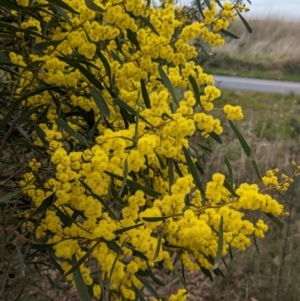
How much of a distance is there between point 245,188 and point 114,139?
30 centimetres

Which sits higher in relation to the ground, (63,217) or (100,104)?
(100,104)

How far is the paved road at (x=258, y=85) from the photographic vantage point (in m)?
10.6

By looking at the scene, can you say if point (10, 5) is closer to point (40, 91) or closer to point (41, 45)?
point (41, 45)

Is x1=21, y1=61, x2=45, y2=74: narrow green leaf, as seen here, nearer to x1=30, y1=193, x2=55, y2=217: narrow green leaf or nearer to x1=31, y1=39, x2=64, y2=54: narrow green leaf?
x1=31, y1=39, x2=64, y2=54: narrow green leaf

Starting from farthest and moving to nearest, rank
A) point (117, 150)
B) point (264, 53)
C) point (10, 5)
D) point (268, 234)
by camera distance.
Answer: point (264, 53)
point (268, 234)
point (10, 5)
point (117, 150)

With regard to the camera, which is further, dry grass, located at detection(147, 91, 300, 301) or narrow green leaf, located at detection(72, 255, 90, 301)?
dry grass, located at detection(147, 91, 300, 301)

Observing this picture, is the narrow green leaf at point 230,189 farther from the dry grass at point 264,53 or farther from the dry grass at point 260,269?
the dry grass at point 264,53

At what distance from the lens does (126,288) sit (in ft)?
5.27

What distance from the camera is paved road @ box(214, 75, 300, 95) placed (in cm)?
1055

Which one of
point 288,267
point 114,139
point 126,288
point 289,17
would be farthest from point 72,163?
point 289,17

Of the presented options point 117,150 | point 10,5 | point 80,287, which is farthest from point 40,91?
point 80,287

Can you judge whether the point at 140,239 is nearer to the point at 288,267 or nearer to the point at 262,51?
the point at 288,267

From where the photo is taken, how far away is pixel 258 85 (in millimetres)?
11453

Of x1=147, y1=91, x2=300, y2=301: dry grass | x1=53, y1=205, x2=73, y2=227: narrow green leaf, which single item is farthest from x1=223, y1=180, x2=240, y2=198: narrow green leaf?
x1=147, y1=91, x2=300, y2=301: dry grass
